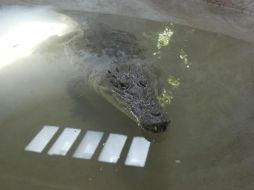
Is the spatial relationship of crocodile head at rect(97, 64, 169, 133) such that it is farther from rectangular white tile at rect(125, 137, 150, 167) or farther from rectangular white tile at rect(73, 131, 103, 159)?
rectangular white tile at rect(73, 131, 103, 159)

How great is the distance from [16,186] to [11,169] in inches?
7.7

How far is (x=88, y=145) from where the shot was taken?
117 inches

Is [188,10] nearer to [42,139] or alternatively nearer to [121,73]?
[121,73]

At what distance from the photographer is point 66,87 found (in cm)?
371

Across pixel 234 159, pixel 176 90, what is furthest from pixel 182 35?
pixel 234 159

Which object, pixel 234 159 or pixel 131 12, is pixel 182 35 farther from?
pixel 234 159

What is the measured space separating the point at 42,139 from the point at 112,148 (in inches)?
21.0

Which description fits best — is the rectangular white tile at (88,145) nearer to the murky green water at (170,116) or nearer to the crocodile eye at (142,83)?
the murky green water at (170,116)

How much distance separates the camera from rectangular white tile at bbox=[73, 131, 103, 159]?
9.46 feet

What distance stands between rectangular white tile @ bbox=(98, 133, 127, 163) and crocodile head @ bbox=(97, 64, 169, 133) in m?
0.20

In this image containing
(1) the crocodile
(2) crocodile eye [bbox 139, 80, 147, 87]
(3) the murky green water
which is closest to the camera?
(3) the murky green water

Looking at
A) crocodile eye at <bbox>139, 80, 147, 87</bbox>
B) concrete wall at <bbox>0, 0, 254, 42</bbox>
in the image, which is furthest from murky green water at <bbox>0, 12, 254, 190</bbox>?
concrete wall at <bbox>0, 0, 254, 42</bbox>

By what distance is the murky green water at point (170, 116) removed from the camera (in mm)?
2684

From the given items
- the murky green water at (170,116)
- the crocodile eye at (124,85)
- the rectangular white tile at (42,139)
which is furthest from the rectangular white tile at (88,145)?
the crocodile eye at (124,85)
